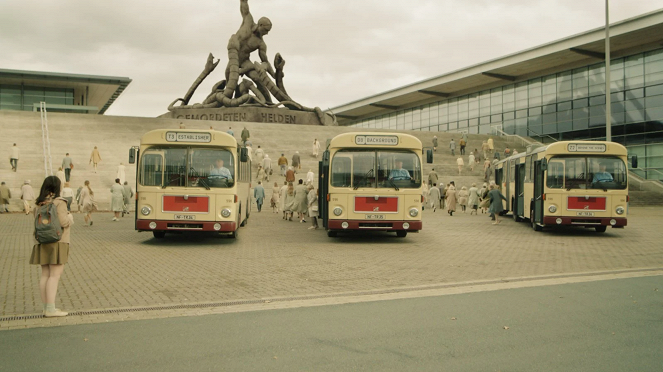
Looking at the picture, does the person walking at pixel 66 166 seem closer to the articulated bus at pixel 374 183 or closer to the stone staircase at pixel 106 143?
the stone staircase at pixel 106 143

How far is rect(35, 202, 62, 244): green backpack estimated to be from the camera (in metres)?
6.80

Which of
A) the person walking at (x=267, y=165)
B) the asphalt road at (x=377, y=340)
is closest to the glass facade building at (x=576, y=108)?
the person walking at (x=267, y=165)

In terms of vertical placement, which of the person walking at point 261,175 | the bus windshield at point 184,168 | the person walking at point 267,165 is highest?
the person walking at point 267,165

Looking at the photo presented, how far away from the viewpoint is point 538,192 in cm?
1828

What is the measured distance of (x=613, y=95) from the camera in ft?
148

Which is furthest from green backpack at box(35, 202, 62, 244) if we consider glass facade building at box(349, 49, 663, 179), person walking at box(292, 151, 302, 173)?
glass facade building at box(349, 49, 663, 179)

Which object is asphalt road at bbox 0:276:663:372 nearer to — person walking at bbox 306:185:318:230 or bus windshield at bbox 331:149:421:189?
bus windshield at bbox 331:149:421:189

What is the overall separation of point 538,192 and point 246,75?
30.7 meters

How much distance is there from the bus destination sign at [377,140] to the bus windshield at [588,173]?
16.9 feet

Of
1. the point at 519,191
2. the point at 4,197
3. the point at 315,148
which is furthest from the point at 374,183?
the point at 315,148

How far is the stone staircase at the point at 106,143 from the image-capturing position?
2930cm

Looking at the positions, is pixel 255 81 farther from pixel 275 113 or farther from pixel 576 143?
pixel 576 143

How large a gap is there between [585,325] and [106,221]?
60.1ft

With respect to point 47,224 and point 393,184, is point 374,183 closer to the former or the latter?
point 393,184
